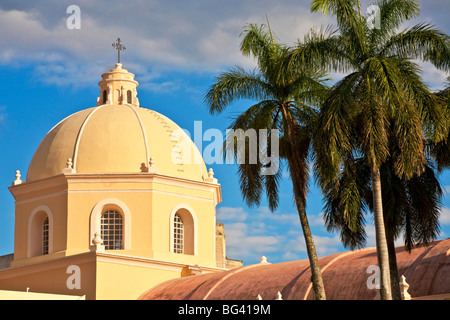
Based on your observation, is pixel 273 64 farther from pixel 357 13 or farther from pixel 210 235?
pixel 210 235

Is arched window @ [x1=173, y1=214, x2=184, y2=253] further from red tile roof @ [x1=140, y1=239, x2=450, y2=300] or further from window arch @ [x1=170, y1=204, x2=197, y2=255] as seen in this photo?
red tile roof @ [x1=140, y1=239, x2=450, y2=300]

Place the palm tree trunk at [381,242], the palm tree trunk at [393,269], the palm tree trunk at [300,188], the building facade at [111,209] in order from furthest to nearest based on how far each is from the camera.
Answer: the building facade at [111,209], the palm tree trunk at [300,188], the palm tree trunk at [393,269], the palm tree trunk at [381,242]

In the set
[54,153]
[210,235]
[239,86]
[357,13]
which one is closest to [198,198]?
[210,235]

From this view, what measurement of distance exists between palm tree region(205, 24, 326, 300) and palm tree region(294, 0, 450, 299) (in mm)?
1037

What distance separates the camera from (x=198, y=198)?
3816 cm

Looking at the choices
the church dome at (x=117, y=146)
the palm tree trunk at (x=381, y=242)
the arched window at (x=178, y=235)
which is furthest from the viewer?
the arched window at (x=178, y=235)

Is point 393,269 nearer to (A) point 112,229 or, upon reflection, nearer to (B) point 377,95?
(B) point 377,95

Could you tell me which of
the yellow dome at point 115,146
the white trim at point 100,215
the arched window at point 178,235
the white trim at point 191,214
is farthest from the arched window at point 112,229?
the arched window at point 178,235

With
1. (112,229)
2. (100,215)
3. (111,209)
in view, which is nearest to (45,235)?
(100,215)

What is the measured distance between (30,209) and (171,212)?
5.81 meters

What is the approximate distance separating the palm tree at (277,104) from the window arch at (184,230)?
1212cm

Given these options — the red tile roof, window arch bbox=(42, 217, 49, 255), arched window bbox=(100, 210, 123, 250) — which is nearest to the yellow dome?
arched window bbox=(100, 210, 123, 250)

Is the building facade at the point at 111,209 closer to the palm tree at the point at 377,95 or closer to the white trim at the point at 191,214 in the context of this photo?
the white trim at the point at 191,214

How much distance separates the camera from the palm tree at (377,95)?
22.4 meters
